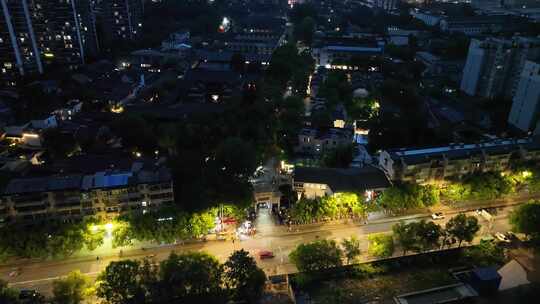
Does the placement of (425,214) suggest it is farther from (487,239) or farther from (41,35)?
(41,35)

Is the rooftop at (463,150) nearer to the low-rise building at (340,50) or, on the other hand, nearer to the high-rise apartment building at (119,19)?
the low-rise building at (340,50)

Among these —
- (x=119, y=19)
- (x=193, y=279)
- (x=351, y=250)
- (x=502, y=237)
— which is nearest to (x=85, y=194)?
(x=193, y=279)

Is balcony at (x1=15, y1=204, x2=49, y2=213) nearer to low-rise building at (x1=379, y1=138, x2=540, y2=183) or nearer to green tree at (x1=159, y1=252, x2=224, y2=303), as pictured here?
green tree at (x1=159, y1=252, x2=224, y2=303)

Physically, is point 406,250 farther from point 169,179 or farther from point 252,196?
point 169,179

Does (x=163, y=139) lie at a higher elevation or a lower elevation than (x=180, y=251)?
higher

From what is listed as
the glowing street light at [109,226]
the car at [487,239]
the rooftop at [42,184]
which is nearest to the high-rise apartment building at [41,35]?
the rooftop at [42,184]

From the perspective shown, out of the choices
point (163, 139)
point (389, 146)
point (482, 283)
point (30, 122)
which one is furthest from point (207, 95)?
point (482, 283)

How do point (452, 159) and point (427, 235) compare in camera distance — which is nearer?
point (427, 235)
